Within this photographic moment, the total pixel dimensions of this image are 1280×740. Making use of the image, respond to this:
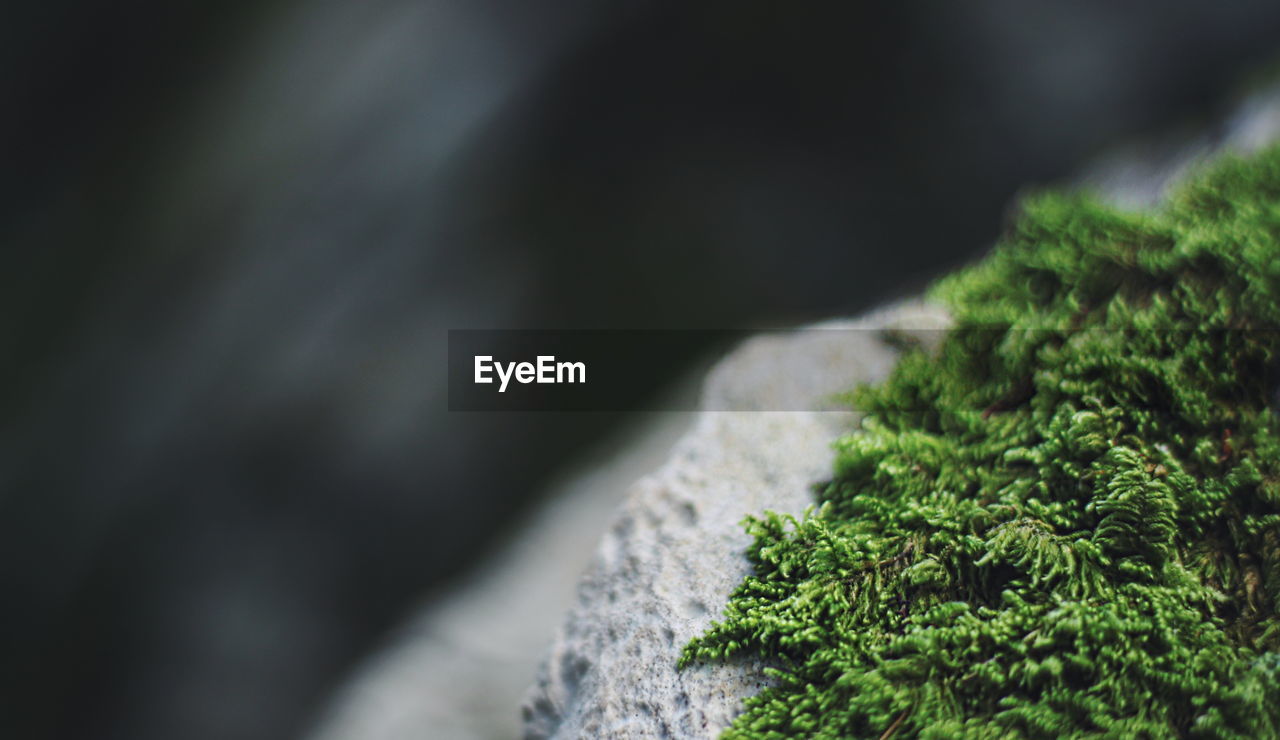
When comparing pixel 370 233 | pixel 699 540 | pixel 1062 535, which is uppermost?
pixel 370 233

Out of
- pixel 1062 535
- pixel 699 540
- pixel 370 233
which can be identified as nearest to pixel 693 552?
pixel 699 540

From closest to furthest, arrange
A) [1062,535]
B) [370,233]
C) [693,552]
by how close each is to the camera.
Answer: [1062,535] < [693,552] < [370,233]

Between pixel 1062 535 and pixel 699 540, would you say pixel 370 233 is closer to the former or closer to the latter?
pixel 699 540

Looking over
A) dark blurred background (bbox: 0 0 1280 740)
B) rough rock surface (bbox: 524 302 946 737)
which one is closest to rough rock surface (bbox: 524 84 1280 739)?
rough rock surface (bbox: 524 302 946 737)

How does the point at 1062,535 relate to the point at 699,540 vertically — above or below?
below

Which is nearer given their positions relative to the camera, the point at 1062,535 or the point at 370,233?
the point at 1062,535

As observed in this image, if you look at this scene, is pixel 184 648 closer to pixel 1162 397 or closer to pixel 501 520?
pixel 501 520
